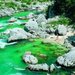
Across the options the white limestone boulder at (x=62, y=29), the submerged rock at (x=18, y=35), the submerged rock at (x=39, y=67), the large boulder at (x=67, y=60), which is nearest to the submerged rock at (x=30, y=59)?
the submerged rock at (x=39, y=67)

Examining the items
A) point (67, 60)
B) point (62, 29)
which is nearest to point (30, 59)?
point (67, 60)

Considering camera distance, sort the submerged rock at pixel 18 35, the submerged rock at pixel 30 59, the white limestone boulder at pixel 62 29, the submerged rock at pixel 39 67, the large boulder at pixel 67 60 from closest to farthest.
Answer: the submerged rock at pixel 39 67 < the large boulder at pixel 67 60 < the submerged rock at pixel 30 59 < the submerged rock at pixel 18 35 < the white limestone boulder at pixel 62 29

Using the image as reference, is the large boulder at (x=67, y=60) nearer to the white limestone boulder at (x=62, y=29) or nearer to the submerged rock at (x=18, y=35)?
the white limestone boulder at (x=62, y=29)

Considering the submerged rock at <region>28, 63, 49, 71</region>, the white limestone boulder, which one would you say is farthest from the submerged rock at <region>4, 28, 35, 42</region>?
the submerged rock at <region>28, 63, 49, 71</region>

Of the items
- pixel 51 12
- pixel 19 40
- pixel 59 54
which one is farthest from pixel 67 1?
pixel 59 54

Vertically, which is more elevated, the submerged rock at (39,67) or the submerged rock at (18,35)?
the submerged rock at (18,35)

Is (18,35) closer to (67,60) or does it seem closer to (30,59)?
(30,59)

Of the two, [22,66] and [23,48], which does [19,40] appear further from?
[22,66]

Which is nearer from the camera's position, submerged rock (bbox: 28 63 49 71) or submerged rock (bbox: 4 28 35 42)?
submerged rock (bbox: 28 63 49 71)

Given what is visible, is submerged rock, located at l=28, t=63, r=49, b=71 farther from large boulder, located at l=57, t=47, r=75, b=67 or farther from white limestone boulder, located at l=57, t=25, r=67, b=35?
white limestone boulder, located at l=57, t=25, r=67, b=35

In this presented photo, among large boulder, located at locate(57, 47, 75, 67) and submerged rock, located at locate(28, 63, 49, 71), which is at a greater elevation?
large boulder, located at locate(57, 47, 75, 67)

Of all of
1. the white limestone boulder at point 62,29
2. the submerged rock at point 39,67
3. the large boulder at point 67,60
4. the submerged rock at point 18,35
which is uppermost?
the white limestone boulder at point 62,29
